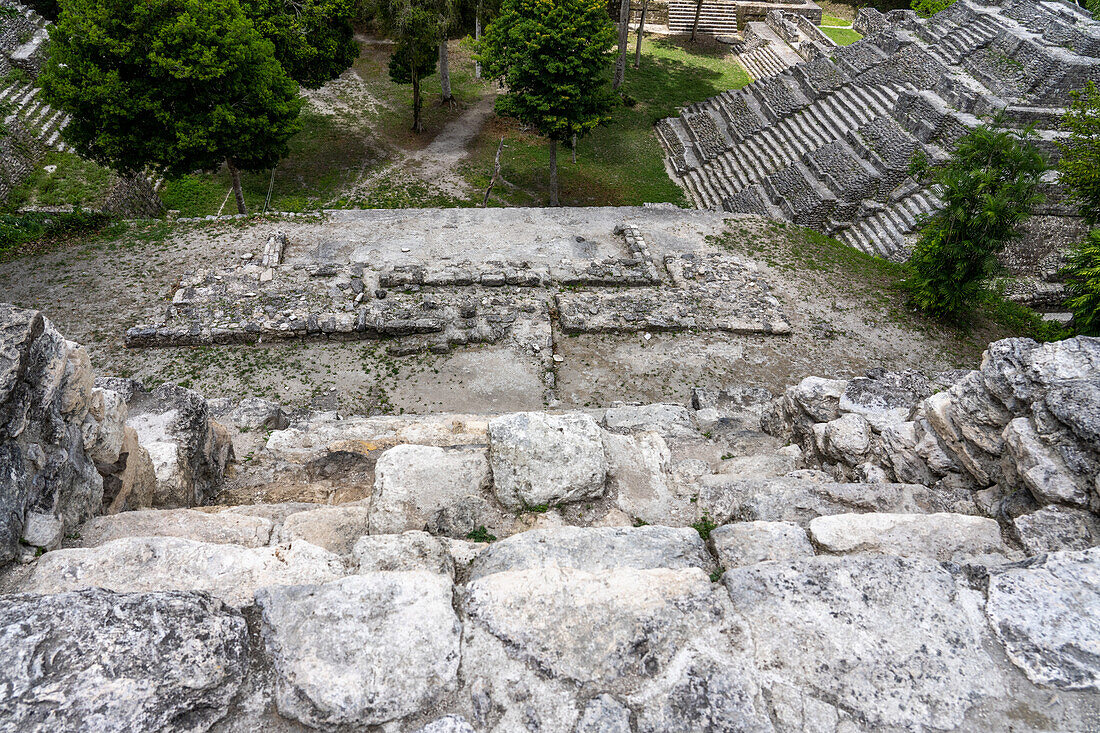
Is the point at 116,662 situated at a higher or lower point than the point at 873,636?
higher

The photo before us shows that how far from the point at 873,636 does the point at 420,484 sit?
3.37 metres

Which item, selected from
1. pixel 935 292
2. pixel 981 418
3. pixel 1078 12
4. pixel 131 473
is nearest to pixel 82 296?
pixel 131 473

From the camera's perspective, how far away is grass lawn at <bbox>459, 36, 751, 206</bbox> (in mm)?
19719

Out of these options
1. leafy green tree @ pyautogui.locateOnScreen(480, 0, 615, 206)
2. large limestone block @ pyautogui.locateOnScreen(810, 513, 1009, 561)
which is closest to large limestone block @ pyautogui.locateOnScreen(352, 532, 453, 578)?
large limestone block @ pyautogui.locateOnScreen(810, 513, 1009, 561)

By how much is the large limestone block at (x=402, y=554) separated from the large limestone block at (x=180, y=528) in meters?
1.03

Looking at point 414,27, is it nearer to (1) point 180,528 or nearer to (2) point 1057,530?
(1) point 180,528

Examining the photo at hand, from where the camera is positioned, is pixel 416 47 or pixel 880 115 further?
pixel 416 47

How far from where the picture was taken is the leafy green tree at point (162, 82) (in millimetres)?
12305

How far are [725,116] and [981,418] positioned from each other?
2068cm

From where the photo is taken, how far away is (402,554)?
12.4ft

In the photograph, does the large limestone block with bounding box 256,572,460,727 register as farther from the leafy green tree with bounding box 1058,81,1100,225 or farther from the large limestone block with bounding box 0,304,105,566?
the leafy green tree with bounding box 1058,81,1100,225

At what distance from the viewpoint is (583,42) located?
50.5ft

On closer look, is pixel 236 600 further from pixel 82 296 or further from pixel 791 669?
pixel 82 296

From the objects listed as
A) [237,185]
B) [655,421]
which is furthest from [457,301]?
[237,185]
